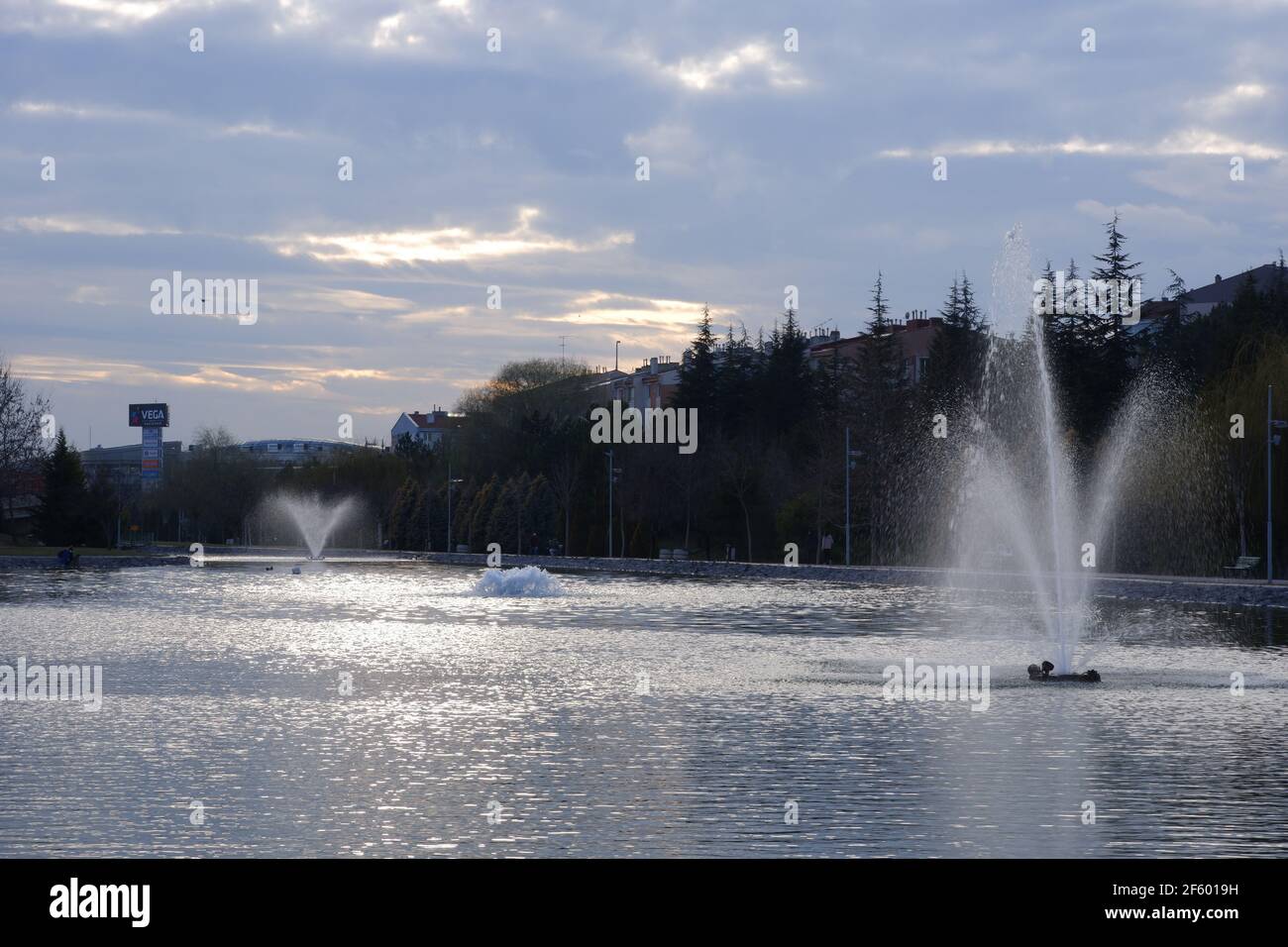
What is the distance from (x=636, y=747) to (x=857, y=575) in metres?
47.9

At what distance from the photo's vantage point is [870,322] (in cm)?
9744

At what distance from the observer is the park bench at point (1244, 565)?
5116 centimetres

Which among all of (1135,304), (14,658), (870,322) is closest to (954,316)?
(870,322)

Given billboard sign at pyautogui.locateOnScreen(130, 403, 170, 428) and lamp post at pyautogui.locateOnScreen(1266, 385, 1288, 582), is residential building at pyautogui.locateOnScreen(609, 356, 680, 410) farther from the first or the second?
lamp post at pyautogui.locateOnScreen(1266, 385, 1288, 582)

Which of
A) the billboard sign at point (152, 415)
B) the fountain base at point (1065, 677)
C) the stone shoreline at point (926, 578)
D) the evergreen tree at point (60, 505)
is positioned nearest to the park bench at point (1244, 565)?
the stone shoreline at point (926, 578)

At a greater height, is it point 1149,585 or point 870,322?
point 870,322

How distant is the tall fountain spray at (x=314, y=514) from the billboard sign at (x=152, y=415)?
1239 centimetres

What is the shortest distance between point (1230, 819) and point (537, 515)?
90.5 metres

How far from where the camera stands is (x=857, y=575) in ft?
205

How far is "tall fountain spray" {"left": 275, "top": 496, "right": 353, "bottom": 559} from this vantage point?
13125 centimetres

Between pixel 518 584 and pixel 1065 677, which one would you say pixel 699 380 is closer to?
pixel 518 584

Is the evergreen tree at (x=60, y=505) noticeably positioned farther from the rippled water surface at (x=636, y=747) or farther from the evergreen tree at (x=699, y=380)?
the rippled water surface at (x=636, y=747)
